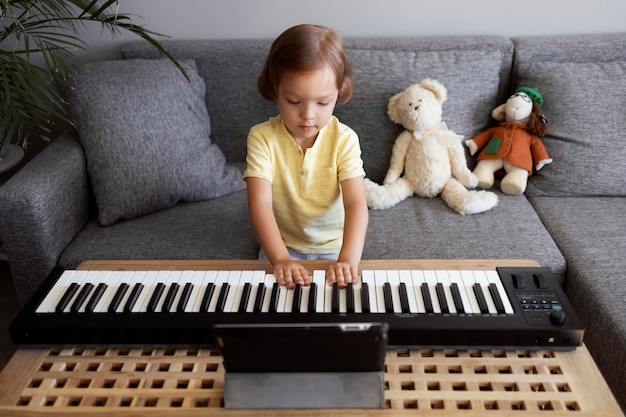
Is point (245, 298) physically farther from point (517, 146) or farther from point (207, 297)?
point (517, 146)

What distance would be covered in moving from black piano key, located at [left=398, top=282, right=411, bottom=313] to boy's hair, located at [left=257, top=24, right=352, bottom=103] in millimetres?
502

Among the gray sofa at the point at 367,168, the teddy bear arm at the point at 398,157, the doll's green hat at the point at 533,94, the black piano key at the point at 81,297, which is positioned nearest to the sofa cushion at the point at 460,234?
the gray sofa at the point at 367,168

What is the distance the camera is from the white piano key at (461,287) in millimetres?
1047

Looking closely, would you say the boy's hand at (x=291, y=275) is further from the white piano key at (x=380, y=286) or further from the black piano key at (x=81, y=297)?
the black piano key at (x=81, y=297)

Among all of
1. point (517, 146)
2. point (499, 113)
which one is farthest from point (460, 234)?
point (499, 113)

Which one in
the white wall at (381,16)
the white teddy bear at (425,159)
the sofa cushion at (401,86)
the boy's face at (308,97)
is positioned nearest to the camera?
the boy's face at (308,97)

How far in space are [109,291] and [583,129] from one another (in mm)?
1644

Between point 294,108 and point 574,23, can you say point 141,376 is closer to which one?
point 294,108

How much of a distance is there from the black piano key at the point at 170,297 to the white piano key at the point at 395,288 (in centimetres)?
43

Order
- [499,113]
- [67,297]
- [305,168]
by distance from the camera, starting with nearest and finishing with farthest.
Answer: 1. [67,297]
2. [305,168]
3. [499,113]

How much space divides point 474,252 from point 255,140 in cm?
72

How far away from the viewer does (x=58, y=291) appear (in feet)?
3.71

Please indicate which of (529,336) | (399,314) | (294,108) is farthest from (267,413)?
(294,108)

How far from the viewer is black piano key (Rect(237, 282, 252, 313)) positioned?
106cm
